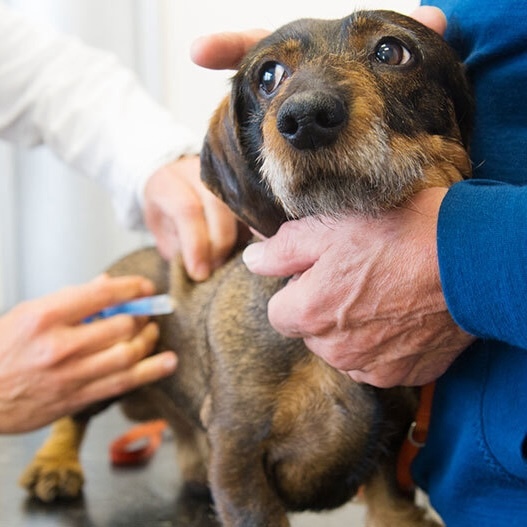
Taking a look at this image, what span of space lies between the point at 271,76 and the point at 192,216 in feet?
1.47

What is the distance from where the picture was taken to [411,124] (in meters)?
1.01

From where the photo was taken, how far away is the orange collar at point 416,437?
3.89 feet

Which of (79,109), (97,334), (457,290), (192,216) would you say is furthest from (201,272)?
(457,290)

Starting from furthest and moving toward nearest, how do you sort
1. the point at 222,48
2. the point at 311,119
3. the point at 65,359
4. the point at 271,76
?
the point at 65,359
the point at 222,48
the point at 271,76
the point at 311,119

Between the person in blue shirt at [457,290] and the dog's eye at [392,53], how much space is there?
0.14m

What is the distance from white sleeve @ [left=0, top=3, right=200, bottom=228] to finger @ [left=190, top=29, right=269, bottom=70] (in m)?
0.52

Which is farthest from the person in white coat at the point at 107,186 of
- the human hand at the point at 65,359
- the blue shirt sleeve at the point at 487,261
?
the blue shirt sleeve at the point at 487,261

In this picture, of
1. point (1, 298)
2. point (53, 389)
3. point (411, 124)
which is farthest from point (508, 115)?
point (1, 298)

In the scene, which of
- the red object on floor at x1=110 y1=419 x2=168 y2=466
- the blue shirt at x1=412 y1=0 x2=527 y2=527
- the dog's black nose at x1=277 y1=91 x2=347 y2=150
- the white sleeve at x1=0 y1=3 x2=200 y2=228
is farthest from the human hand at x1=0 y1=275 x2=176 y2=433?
the dog's black nose at x1=277 y1=91 x2=347 y2=150

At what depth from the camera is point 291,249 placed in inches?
40.9

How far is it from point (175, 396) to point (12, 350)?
363 mm

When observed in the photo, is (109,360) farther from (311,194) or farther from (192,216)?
(311,194)

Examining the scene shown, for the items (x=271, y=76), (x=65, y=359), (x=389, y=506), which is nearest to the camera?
(x=271, y=76)

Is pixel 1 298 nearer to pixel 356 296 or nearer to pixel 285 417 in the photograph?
pixel 285 417
